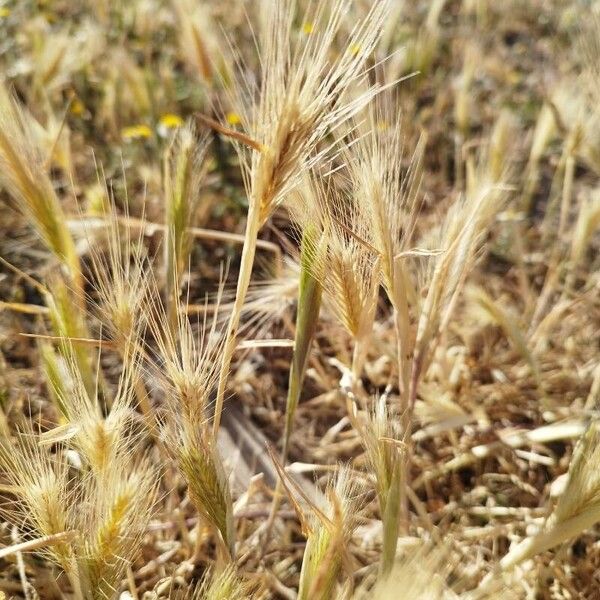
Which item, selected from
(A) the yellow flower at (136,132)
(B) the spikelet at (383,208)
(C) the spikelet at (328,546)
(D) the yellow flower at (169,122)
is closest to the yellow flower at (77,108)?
(A) the yellow flower at (136,132)

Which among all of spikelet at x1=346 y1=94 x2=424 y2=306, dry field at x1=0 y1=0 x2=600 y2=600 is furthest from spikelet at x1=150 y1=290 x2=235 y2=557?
spikelet at x1=346 y1=94 x2=424 y2=306

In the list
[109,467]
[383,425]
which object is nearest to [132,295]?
[109,467]

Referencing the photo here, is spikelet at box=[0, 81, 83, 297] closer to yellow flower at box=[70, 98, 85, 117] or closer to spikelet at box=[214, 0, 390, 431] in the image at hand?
spikelet at box=[214, 0, 390, 431]

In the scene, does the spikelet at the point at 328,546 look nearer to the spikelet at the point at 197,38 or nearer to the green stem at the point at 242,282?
the green stem at the point at 242,282

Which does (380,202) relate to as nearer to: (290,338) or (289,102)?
(289,102)

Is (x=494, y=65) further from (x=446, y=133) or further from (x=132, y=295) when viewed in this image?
(x=132, y=295)
